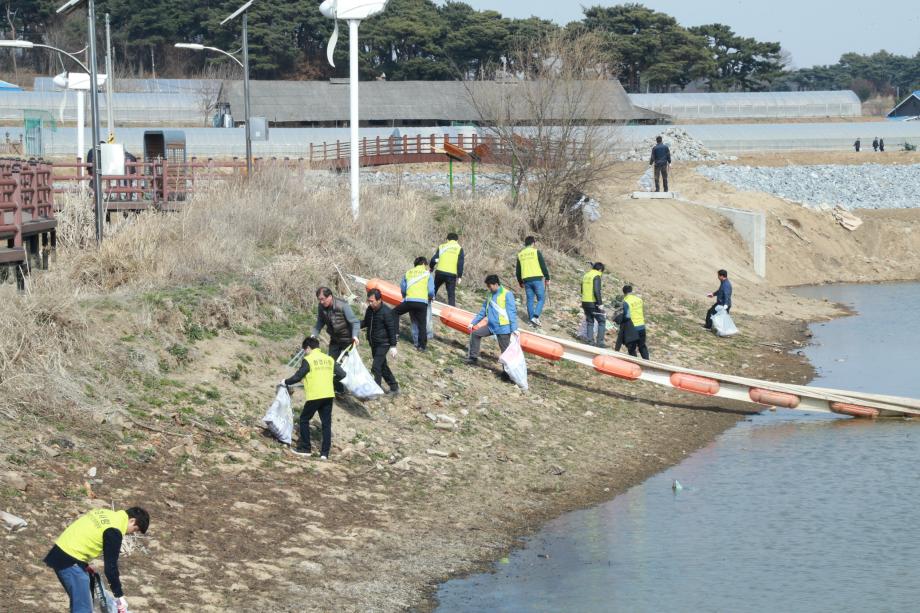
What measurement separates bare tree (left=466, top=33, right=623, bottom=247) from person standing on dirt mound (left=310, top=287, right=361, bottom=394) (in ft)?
52.5

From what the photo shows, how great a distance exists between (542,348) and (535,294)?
10.1 feet

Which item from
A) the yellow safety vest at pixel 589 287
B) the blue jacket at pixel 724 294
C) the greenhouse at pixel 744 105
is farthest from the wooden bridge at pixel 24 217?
the greenhouse at pixel 744 105

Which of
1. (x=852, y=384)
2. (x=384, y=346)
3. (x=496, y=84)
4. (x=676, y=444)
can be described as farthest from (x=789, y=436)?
(x=496, y=84)

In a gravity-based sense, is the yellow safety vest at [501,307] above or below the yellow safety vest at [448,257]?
below

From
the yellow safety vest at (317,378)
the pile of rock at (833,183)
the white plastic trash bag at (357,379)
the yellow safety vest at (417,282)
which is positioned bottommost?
the white plastic trash bag at (357,379)

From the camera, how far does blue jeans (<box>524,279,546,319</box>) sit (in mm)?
23469

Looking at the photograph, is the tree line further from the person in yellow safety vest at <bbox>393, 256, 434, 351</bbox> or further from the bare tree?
the person in yellow safety vest at <bbox>393, 256, 434, 351</bbox>

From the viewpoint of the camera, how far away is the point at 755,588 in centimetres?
1253

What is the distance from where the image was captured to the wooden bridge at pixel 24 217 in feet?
60.1

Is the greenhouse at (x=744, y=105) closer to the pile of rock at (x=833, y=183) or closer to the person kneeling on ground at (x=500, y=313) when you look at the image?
the pile of rock at (x=833, y=183)

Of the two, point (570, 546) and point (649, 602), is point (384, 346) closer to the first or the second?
point (570, 546)

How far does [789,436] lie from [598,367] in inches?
131

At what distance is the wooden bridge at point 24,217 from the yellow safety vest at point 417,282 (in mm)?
5625

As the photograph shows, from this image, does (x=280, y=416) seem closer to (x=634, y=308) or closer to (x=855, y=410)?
(x=634, y=308)
